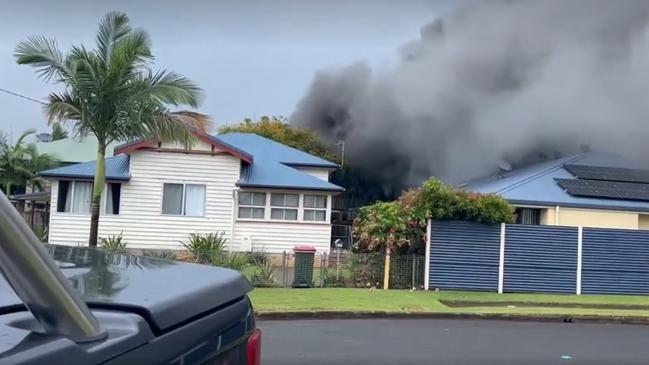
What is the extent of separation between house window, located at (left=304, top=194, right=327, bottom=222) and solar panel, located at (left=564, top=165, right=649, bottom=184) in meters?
10.5

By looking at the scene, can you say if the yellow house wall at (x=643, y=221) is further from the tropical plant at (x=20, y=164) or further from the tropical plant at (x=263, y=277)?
the tropical plant at (x=20, y=164)

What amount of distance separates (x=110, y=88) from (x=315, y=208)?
10.4 meters

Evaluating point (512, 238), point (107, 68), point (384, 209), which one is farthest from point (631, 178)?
point (107, 68)

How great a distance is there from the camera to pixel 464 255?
17.9 metres

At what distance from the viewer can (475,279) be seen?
18.0 m

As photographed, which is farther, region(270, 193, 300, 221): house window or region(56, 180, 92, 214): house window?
region(270, 193, 300, 221): house window

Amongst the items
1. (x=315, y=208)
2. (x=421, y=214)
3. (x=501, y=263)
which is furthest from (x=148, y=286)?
(x=315, y=208)

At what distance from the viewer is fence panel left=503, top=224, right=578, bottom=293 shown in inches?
713

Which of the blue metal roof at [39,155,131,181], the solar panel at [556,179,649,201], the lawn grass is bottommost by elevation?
the lawn grass

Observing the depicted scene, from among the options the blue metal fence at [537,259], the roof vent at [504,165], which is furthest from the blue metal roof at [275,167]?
the roof vent at [504,165]

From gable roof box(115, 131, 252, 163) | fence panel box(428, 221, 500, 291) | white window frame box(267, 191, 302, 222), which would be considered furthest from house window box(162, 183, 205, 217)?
fence panel box(428, 221, 500, 291)

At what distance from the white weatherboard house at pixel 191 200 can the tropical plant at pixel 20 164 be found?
8.16 metres

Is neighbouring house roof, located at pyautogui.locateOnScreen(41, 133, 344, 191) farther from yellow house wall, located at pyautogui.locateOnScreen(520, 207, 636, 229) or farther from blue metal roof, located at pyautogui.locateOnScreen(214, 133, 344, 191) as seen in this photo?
yellow house wall, located at pyautogui.locateOnScreen(520, 207, 636, 229)

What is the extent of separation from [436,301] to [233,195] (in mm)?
10576
